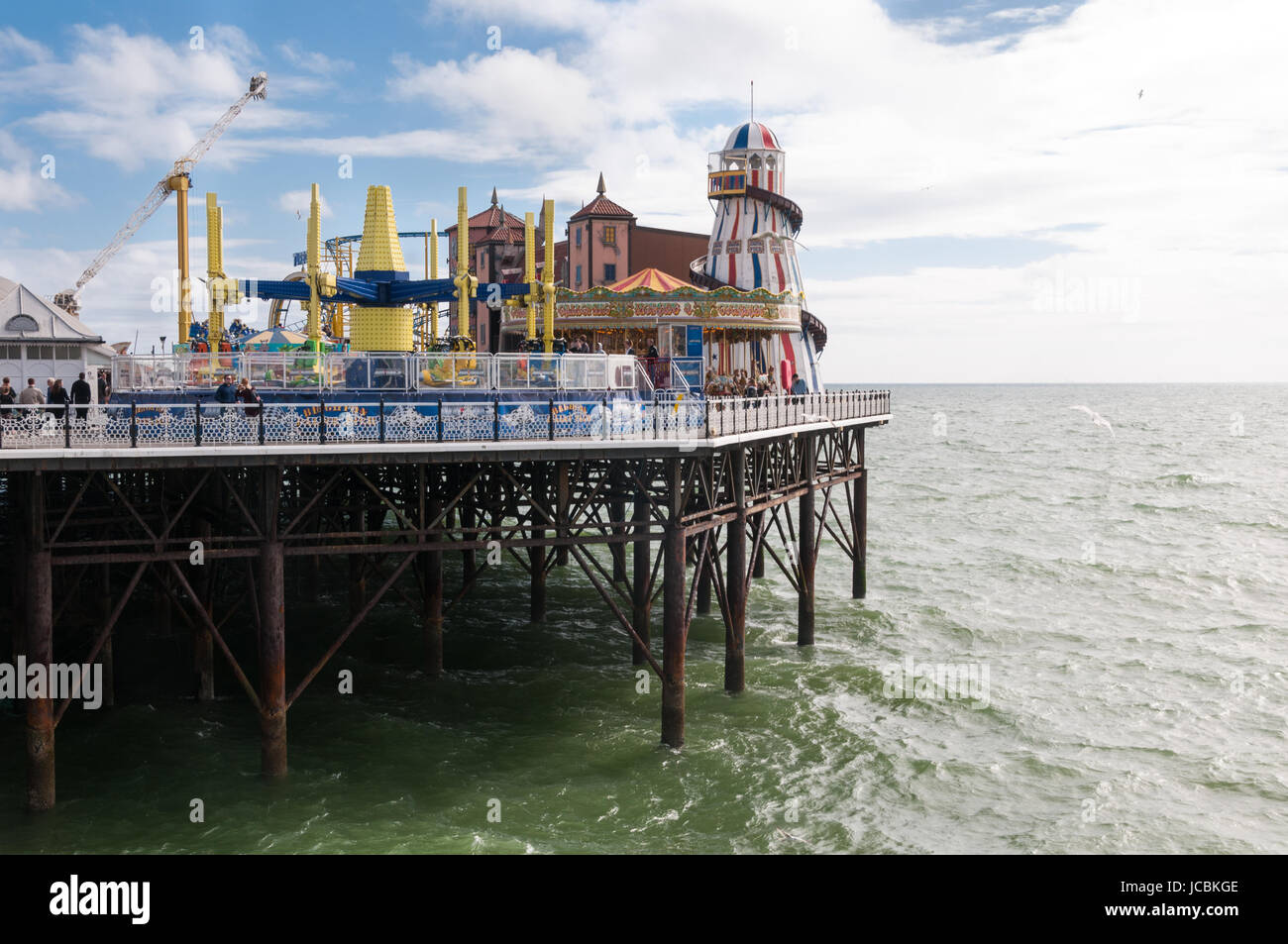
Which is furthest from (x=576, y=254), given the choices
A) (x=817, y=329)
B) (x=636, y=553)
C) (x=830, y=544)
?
(x=636, y=553)

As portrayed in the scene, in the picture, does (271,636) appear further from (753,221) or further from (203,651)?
(753,221)

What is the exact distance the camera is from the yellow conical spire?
86.9ft

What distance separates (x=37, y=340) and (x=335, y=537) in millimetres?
30100

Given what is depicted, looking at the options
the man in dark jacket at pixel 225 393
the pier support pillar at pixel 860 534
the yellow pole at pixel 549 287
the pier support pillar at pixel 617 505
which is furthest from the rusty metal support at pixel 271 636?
the pier support pillar at pixel 860 534

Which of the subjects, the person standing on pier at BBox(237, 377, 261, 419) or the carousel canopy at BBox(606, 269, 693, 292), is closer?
the person standing on pier at BBox(237, 377, 261, 419)

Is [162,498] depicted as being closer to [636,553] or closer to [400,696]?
[400,696]

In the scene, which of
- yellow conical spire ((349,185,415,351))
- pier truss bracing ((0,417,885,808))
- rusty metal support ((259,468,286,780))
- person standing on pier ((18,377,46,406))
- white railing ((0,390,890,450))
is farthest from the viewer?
yellow conical spire ((349,185,415,351))

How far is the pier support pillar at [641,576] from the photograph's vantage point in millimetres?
24320

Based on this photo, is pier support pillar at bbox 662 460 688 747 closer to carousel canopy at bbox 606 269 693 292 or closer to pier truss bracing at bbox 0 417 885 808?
pier truss bracing at bbox 0 417 885 808

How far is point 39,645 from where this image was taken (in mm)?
18375

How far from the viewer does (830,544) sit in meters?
53.7

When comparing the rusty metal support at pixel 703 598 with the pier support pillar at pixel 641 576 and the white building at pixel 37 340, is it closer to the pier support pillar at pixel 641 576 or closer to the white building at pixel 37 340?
the pier support pillar at pixel 641 576

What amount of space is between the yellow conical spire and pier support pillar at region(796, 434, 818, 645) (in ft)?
37.5

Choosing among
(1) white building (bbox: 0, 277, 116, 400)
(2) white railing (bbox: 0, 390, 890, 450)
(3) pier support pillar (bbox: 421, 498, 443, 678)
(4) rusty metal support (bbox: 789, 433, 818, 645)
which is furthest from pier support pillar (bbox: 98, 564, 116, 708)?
(1) white building (bbox: 0, 277, 116, 400)
